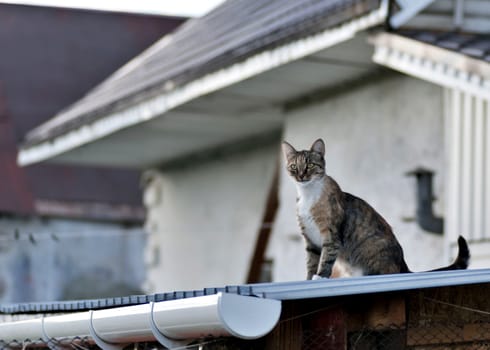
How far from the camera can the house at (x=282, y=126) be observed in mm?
10648

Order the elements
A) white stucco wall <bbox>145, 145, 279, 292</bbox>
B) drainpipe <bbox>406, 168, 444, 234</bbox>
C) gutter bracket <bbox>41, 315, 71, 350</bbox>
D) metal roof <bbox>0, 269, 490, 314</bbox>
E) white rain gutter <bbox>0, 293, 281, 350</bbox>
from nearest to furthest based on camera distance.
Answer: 1. white rain gutter <bbox>0, 293, 281, 350</bbox>
2. metal roof <bbox>0, 269, 490, 314</bbox>
3. gutter bracket <bbox>41, 315, 71, 350</bbox>
4. drainpipe <bbox>406, 168, 444, 234</bbox>
5. white stucco wall <bbox>145, 145, 279, 292</bbox>

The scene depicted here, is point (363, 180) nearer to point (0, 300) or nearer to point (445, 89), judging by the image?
point (445, 89)

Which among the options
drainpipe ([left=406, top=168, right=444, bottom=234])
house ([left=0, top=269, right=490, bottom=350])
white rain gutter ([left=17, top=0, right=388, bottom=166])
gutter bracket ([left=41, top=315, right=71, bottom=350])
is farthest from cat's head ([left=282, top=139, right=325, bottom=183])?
drainpipe ([left=406, top=168, right=444, bottom=234])

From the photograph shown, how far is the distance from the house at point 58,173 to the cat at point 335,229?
18986 millimetres

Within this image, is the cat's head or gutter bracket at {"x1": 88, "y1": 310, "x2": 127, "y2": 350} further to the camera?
the cat's head

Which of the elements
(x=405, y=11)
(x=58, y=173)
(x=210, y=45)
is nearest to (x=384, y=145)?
(x=405, y=11)

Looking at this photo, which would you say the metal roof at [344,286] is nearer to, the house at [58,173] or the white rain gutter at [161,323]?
the white rain gutter at [161,323]

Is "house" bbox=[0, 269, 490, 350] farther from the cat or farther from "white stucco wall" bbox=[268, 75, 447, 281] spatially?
"white stucco wall" bbox=[268, 75, 447, 281]

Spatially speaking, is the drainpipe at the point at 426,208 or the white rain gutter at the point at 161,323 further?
the drainpipe at the point at 426,208

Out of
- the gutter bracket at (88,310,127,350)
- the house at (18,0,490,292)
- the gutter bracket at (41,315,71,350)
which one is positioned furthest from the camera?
the house at (18,0,490,292)

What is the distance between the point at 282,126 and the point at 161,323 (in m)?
9.62

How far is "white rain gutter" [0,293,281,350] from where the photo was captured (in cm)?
499

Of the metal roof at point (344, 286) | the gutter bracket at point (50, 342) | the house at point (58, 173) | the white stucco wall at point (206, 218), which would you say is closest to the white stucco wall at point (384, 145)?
the white stucco wall at point (206, 218)

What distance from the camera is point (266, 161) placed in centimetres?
1569
